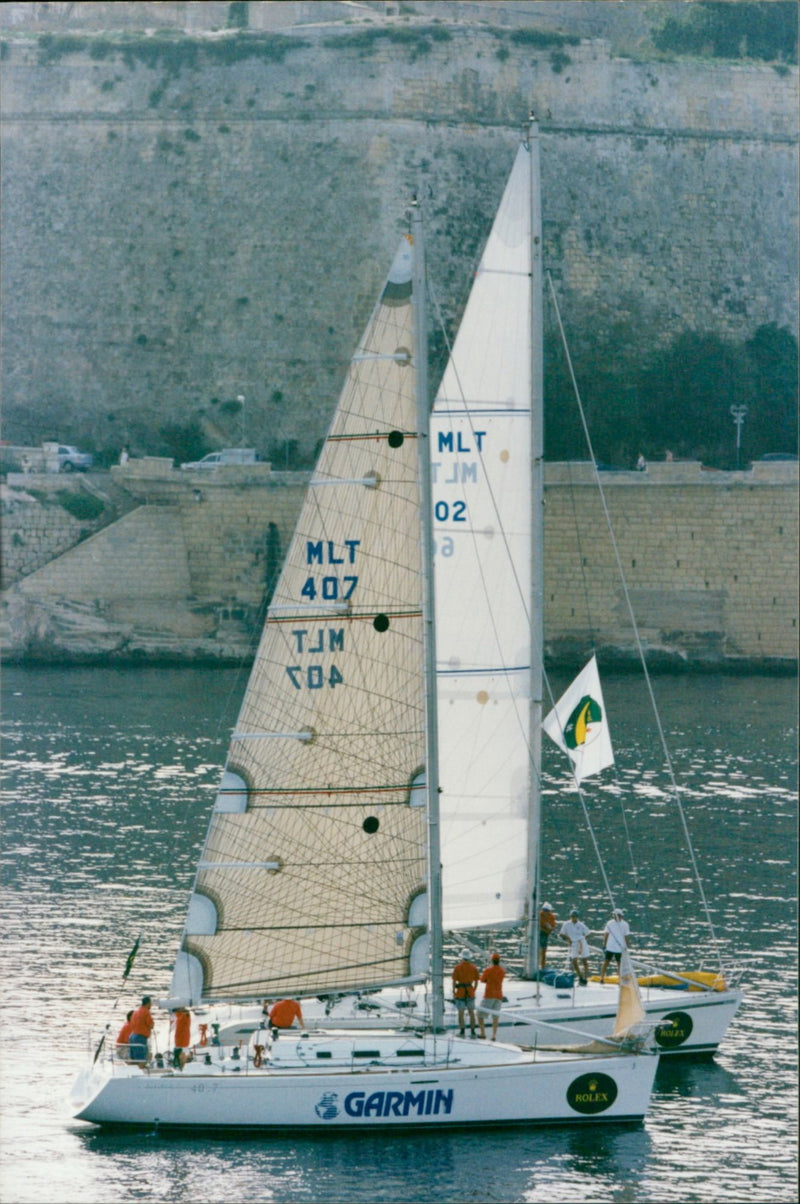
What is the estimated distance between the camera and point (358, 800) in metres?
20.3

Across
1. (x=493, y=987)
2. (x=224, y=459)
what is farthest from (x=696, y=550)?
(x=493, y=987)

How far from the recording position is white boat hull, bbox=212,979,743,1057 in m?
20.8

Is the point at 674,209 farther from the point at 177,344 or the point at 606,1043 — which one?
the point at 606,1043

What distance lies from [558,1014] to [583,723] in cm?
397

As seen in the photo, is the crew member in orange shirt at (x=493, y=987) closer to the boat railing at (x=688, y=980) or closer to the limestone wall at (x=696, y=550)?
the boat railing at (x=688, y=980)

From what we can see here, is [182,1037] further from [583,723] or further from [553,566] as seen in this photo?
[553,566]

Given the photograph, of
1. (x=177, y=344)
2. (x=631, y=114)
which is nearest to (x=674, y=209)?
(x=631, y=114)

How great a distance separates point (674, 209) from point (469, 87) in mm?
5681

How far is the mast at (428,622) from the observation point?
784 inches

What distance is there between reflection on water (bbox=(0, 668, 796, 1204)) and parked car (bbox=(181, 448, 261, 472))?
434cm

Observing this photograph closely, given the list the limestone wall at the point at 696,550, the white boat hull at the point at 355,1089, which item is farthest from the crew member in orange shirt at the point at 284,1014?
the limestone wall at the point at 696,550

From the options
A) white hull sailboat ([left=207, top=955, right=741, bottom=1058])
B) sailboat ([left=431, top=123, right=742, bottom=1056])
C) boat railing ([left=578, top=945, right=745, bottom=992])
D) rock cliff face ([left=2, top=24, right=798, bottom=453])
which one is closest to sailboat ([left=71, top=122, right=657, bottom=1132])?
white hull sailboat ([left=207, top=955, right=741, bottom=1058])

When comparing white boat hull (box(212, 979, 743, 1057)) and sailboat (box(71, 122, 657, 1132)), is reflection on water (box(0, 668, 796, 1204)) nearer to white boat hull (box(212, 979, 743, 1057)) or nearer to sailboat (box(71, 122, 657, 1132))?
white boat hull (box(212, 979, 743, 1057))

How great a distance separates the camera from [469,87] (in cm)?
5622
